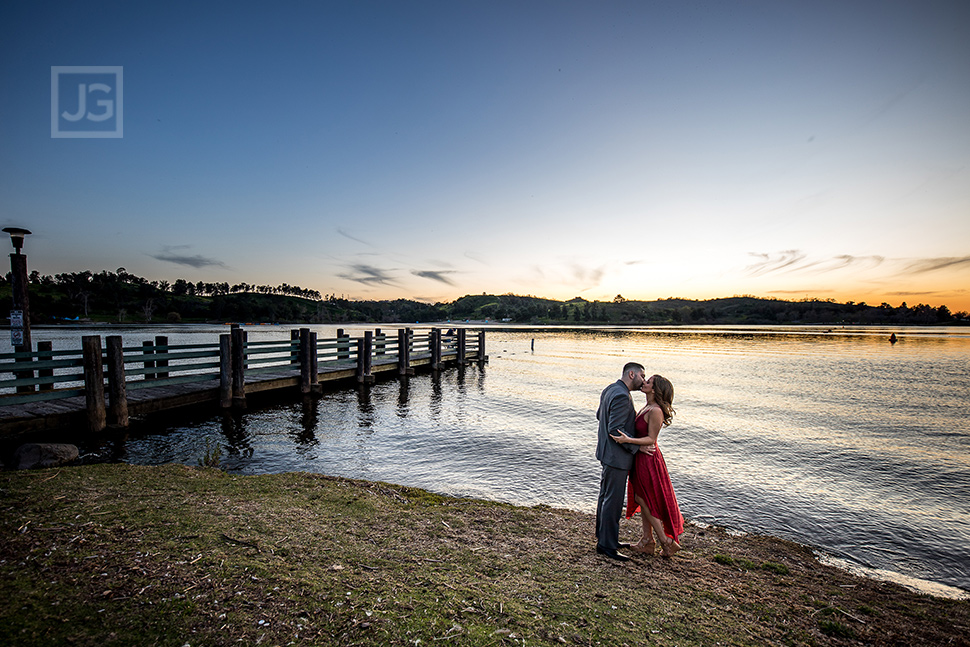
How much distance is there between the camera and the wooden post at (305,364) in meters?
18.2

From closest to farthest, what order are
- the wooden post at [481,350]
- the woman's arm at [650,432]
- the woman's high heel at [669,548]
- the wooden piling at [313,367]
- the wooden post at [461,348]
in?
the woman's arm at [650,432]
the woman's high heel at [669,548]
the wooden piling at [313,367]
the wooden post at [461,348]
the wooden post at [481,350]

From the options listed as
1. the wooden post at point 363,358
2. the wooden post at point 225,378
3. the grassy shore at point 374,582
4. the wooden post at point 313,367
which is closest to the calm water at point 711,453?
the wooden post at point 225,378

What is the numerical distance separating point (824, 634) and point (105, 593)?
6285 mm

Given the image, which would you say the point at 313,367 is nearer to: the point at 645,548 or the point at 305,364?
the point at 305,364

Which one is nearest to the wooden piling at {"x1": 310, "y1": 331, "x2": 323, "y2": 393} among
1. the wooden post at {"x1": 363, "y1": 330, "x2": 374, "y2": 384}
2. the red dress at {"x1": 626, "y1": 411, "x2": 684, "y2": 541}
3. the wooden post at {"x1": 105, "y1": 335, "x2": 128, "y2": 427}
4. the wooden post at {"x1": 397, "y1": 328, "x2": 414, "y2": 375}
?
the wooden post at {"x1": 363, "y1": 330, "x2": 374, "y2": 384}

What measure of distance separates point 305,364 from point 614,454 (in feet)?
52.9

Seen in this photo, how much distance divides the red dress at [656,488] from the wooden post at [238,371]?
14720 mm

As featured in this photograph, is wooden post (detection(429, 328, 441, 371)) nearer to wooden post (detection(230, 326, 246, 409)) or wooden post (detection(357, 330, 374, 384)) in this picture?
wooden post (detection(357, 330, 374, 384))

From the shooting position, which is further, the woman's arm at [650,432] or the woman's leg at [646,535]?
the woman's leg at [646,535]

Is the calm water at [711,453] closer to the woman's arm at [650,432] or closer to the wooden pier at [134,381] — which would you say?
the wooden pier at [134,381]

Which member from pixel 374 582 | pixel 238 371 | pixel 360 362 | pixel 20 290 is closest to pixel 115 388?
pixel 20 290

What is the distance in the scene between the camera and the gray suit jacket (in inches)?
200

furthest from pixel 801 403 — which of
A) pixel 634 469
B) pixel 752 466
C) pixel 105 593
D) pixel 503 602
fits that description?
pixel 105 593

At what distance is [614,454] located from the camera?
5129mm
